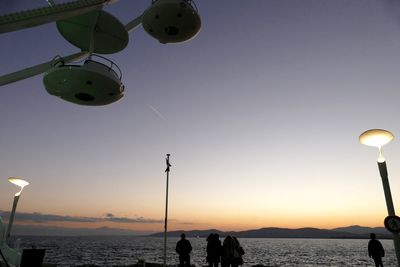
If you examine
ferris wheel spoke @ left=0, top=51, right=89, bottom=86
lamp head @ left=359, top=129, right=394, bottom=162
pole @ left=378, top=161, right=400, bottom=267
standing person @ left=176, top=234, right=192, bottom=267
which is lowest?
standing person @ left=176, top=234, right=192, bottom=267

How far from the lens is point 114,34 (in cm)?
1362

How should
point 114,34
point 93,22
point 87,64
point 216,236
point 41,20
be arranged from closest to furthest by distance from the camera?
point 41,20 → point 87,64 → point 93,22 → point 114,34 → point 216,236

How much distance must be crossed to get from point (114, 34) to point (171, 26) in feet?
8.56

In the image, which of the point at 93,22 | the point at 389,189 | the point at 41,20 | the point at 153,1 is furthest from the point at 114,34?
the point at 389,189

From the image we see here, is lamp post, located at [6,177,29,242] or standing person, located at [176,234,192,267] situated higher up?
lamp post, located at [6,177,29,242]

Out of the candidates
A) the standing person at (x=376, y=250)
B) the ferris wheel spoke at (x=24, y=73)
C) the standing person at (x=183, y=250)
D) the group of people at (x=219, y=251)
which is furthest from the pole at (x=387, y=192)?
the standing person at (x=183, y=250)

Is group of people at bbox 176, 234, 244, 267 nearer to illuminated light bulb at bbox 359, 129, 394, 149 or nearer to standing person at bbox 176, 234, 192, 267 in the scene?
standing person at bbox 176, 234, 192, 267

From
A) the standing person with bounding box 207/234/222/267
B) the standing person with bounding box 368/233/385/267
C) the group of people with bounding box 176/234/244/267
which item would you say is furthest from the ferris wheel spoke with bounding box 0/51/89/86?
the standing person with bounding box 368/233/385/267

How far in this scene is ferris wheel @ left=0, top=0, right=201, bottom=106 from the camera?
1026 cm

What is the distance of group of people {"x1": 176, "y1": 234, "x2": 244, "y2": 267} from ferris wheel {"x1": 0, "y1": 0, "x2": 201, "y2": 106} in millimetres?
10225

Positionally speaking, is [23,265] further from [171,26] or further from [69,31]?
[171,26]

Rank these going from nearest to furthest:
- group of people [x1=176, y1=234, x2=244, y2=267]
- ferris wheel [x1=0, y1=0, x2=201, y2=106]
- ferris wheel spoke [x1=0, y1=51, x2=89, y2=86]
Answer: ferris wheel [x1=0, y1=0, x2=201, y2=106] < ferris wheel spoke [x1=0, y1=51, x2=89, y2=86] < group of people [x1=176, y1=234, x2=244, y2=267]

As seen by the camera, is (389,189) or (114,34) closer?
(389,189)

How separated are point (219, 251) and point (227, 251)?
1443mm
